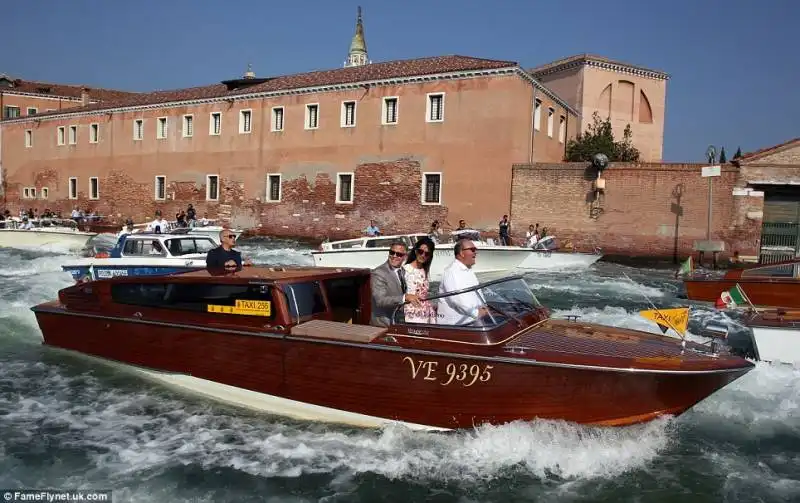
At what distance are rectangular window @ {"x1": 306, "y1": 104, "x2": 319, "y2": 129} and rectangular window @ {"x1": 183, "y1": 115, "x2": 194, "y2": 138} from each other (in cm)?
700

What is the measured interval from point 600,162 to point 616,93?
1249cm

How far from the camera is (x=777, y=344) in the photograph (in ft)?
25.1

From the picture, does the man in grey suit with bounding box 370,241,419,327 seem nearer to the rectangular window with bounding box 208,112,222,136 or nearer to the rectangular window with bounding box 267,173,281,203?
the rectangular window with bounding box 267,173,281,203

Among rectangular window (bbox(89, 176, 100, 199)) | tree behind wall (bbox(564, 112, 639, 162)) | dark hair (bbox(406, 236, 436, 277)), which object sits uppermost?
tree behind wall (bbox(564, 112, 639, 162))

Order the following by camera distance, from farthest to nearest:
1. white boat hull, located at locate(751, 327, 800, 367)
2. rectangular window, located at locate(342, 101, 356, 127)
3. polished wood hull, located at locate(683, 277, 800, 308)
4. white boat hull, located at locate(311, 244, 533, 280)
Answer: rectangular window, located at locate(342, 101, 356, 127), white boat hull, located at locate(311, 244, 533, 280), polished wood hull, located at locate(683, 277, 800, 308), white boat hull, located at locate(751, 327, 800, 367)

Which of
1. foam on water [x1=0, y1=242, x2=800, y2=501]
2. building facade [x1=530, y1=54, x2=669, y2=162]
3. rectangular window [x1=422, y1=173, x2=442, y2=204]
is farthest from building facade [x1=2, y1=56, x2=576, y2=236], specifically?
foam on water [x1=0, y1=242, x2=800, y2=501]

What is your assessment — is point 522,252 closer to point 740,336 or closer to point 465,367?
point 740,336

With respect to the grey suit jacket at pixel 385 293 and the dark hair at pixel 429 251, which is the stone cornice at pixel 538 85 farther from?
the grey suit jacket at pixel 385 293

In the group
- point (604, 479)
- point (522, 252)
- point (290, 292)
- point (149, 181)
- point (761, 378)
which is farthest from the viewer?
point (149, 181)

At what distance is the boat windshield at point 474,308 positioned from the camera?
206 inches

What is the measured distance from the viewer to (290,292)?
5859mm

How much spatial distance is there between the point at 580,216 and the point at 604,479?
17.6 meters

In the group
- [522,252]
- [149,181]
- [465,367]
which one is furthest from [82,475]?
[149,181]

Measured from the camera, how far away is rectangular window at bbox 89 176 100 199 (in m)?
34.8
